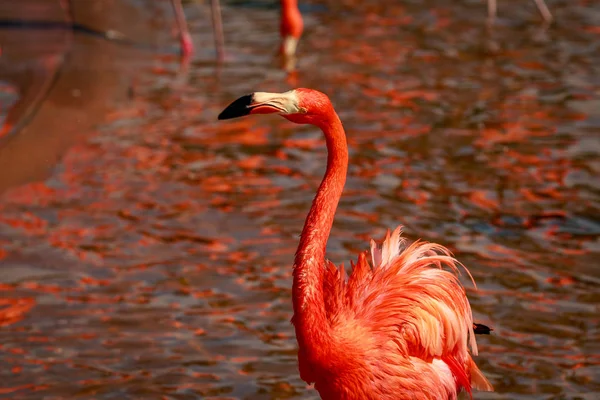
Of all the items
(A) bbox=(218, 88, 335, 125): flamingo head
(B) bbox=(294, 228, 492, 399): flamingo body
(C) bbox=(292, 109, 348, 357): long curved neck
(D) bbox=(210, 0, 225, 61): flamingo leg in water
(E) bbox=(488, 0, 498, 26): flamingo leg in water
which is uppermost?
(A) bbox=(218, 88, 335, 125): flamingo head

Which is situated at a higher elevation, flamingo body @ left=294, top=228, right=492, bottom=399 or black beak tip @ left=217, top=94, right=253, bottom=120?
black beak tip @ left=217, top=94, right=253, bottom=120

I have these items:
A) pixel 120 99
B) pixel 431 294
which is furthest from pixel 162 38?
pixel 431 294

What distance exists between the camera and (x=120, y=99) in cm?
934

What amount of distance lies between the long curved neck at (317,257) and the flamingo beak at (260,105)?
0.66ft

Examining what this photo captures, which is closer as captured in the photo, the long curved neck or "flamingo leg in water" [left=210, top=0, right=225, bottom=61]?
the long curved neck

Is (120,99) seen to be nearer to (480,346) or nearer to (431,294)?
(480,346)

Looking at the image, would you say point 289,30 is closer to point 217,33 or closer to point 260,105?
point 217,33

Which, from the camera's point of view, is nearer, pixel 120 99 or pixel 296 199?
pixel 296 199

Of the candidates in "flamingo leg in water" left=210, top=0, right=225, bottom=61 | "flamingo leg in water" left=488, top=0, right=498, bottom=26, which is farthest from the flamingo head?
"flamingo leg in water" left=488, top=0, right=498, bottom=26

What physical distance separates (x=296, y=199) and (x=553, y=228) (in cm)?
177

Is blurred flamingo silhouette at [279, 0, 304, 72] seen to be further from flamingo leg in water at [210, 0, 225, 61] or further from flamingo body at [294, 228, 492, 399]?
flamingo body at [294, 228, 492, 399]

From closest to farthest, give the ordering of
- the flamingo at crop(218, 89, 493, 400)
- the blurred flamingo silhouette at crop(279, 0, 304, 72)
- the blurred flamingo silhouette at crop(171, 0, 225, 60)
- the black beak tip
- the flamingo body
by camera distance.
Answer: the black beak tip, the flamingo at crop(218, 89, 493, 400), the flamingo body, the blurred flamingo silhouette at crop(279, 0, 304, 72), the blurred flamingo silhouette at crop(171, 0, 225, 60)

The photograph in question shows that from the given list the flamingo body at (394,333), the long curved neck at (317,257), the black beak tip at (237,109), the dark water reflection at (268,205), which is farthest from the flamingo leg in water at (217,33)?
the black beak tip at (237,109)

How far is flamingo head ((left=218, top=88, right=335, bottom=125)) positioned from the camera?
321 centimetres
